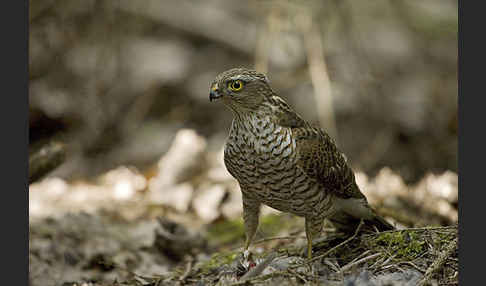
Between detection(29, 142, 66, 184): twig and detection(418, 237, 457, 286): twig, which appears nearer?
detection(418, 237, 457, 286): twig

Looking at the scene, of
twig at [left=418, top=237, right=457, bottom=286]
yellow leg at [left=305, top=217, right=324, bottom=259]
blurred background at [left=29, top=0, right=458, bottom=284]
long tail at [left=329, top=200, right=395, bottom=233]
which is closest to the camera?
twig at [left=418, top=237, right=457, bottom=286]

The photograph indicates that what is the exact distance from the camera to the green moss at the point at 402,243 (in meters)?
3.95

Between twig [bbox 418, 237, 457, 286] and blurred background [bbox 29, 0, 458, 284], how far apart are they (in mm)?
1723

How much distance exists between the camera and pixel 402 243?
13.4 feet

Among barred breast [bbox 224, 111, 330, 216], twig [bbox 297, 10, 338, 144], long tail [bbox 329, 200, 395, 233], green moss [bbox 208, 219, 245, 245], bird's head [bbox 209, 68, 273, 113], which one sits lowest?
green moss [bbox 208, 219, 245, 245]

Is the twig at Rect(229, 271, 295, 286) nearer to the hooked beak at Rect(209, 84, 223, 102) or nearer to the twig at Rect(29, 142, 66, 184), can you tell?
the hooked beak at Rect(209, 84, 223, 102)

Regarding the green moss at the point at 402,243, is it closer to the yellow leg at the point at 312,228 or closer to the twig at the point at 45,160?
the yellow leg at the point at 312,228

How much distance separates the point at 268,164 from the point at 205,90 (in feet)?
24.0

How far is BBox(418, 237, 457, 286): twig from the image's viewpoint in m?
3.47

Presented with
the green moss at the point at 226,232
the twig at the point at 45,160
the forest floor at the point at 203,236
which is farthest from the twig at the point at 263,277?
the green moss at the point at 226,232

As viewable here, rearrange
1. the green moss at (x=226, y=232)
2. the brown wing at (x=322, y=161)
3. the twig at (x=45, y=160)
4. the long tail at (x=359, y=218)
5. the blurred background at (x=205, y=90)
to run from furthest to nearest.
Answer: the blurred background at (x=205, y=90) → the green moss at (x=226, y=232) → the twig at (x=45, y=160) → the long tail at (x=359, y=218) → the brown wing at (x=322, y=161)

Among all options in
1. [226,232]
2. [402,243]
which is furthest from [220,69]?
[402,243]

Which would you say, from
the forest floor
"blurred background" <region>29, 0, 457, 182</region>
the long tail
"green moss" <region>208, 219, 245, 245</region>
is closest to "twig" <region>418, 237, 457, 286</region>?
the forest floor

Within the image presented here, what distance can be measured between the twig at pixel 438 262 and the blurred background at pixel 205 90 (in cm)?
172
